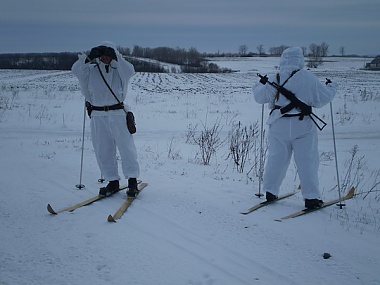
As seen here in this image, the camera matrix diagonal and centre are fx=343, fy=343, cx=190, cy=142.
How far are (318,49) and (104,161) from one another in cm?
10932

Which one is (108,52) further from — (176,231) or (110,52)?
(176,231)

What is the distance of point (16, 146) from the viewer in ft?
26.6

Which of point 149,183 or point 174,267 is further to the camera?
point 149,183

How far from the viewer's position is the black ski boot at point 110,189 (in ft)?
15.9

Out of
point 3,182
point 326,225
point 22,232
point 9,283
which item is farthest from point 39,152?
point 326,225

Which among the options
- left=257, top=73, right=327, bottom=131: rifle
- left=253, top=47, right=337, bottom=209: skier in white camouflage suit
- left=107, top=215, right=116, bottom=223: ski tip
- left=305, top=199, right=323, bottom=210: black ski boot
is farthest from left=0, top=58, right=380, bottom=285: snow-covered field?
left=257, top=73, right=327, bottom=131: rifle

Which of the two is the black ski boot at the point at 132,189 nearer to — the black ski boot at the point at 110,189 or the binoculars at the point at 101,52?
the black ski boot at the point at 110,189

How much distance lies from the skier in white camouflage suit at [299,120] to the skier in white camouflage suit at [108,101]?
1.95 meters

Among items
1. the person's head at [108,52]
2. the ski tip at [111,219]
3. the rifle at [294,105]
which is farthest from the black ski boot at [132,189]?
the rifle at [294,105]

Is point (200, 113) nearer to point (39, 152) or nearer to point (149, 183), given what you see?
point (39, 152)

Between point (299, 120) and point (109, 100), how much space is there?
2589mm

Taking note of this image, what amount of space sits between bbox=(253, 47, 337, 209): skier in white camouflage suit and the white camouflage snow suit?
1.94 meters

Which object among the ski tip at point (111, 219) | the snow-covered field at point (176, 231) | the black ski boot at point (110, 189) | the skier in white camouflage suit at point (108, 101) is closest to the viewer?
the snow-covered field at point (176, 231)

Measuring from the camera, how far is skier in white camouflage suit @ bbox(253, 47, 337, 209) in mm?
4543
